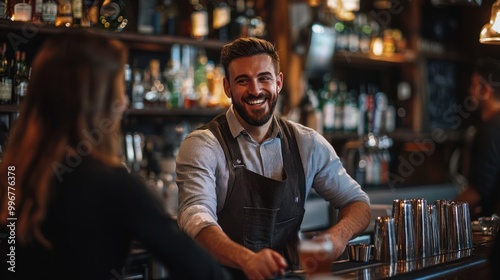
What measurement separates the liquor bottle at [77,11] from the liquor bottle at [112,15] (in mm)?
113

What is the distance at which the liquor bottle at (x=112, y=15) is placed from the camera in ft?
12.8

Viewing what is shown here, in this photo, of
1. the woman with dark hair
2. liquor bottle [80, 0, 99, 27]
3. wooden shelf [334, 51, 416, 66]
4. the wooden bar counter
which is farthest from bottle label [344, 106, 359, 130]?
the woman with dark hair

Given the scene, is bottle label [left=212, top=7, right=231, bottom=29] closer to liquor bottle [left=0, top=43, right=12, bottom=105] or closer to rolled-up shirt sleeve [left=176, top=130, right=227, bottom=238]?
liquor bottle [left=0, top=43, right=12, bottom=105]

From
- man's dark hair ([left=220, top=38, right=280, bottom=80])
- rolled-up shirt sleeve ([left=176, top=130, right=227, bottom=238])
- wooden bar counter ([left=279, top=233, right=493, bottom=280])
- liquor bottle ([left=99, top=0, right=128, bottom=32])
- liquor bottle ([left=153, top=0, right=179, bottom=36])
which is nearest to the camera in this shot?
wooden bar counter ([left=279, top=233, right=493, bottom=280])

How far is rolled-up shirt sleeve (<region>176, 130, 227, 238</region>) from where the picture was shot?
7.84 feet

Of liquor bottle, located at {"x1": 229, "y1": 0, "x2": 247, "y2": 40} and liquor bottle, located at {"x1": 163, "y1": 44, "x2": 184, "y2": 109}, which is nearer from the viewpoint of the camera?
liquor bottle, located at {"x1": 163, "y1": 44, "x2": 184, "y2": 109}

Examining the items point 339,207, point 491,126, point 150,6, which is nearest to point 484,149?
point 491,126

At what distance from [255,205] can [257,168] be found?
15cm

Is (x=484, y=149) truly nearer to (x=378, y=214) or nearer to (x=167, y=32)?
(x=378, y=214)

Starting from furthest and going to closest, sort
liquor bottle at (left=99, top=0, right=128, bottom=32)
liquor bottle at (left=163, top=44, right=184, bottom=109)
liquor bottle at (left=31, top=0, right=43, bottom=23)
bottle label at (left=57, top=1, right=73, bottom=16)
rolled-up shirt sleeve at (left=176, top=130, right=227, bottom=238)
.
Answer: liquor bottle at (left=163, top=44, right=184, bottom=109), liquor bottle at (left=99, top=0, right=128, bottom=32), bottle label at (left=57, top=1, right=73, bottom=16), liquor bottle at (left=31, top=0, right=43, bottom=23), rolled-up shirt sleeve at (left=176, top=130, right=227, bottom=238)

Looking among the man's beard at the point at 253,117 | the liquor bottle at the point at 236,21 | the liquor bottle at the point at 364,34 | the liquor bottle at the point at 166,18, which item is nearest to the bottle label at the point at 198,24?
the liquor bottle at the point at 166,18

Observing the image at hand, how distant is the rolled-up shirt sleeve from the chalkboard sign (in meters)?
3.65

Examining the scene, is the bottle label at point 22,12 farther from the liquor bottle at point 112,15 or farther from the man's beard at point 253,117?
the man's beard at point 253,117

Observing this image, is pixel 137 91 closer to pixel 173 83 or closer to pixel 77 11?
pixel 173 83
